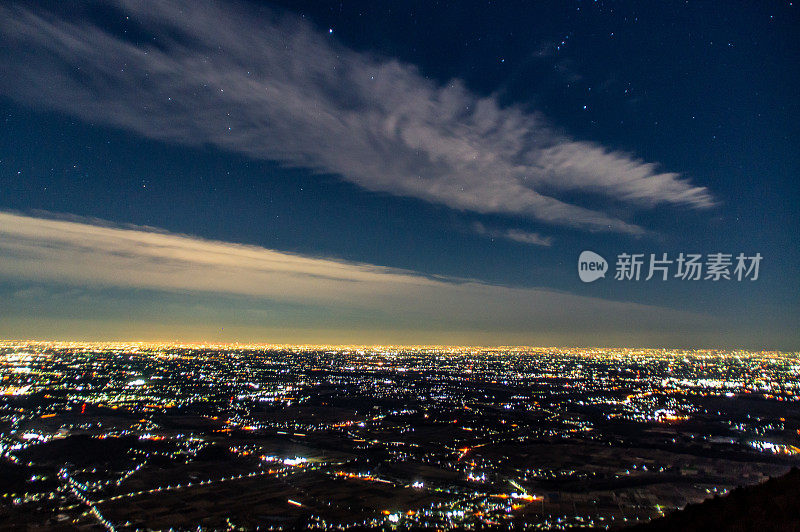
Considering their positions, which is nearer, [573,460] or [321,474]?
[321,474]

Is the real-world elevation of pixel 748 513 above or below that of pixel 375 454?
above

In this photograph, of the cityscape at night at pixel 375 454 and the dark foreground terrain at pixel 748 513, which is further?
the cityscape at night at pixel 375 454

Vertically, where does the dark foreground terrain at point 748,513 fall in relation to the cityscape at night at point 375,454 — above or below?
above

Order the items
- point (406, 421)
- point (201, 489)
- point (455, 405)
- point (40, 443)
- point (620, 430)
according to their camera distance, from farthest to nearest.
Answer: point (455, 405) → point (406, 421) → point (620, 430) → point (40, 443) → point (201, 489)

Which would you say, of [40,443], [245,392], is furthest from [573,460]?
[245,392]

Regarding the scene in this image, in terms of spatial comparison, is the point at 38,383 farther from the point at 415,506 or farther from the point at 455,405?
the point at 415,506

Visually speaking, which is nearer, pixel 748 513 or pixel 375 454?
pixel 748 513

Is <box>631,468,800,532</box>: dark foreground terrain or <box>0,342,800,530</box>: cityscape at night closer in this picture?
<box>631,468,800,532</box>: dark foreground terrain

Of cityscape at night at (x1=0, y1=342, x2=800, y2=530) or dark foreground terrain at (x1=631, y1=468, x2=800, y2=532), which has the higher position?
dark foreground terrain at (x1=631, y1=468, x2=800, y2=532)
